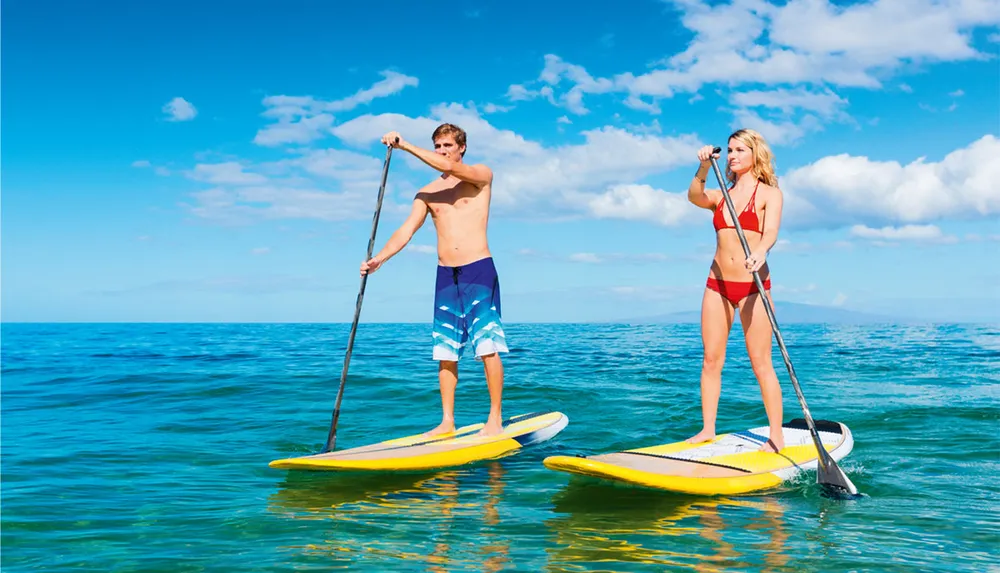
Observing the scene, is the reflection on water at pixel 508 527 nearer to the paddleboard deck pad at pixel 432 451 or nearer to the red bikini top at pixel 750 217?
the paddleboard deck pad at pixel 432 451

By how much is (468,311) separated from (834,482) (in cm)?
333

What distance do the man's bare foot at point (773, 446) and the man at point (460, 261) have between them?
2.38 metres

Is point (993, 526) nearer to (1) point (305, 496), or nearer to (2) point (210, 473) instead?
(1) point (305, 496)

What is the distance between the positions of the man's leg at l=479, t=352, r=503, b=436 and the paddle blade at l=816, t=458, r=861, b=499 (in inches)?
111

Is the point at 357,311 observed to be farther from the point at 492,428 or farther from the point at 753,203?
the point at 753,203

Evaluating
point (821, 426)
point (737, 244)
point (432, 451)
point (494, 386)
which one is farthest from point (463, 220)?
point (821, 426)

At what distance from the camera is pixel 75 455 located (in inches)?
267

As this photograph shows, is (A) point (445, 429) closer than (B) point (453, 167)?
No

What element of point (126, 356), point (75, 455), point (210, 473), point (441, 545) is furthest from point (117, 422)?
point (126, 356)

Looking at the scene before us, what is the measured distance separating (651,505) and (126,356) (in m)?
17.8

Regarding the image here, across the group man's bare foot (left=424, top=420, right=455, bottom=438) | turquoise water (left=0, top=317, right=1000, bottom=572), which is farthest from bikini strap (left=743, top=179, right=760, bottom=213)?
man's bare foot (left=424, top=420, right=455, bottom=438)

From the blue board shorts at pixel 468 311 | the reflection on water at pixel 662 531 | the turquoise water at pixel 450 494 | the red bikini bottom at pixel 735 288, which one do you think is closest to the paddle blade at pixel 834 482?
the turquoise water at pixel 450 494

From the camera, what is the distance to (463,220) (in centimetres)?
682

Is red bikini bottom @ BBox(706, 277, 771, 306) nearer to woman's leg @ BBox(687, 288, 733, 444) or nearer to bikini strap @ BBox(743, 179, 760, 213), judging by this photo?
woman's leg @ BBox(687, 288, 733, 444)
